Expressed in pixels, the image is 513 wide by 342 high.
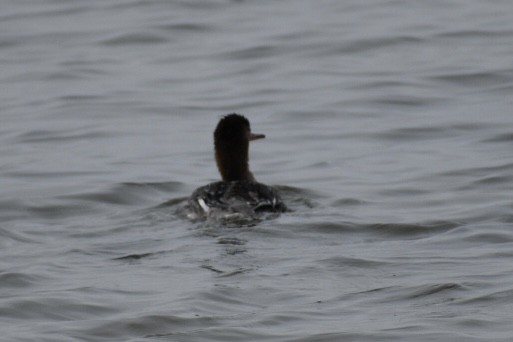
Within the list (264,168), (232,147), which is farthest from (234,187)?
(264,168)

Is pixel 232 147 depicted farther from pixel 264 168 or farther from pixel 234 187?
pixel 264 168

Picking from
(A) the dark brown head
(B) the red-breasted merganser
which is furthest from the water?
(A) the dark brown head

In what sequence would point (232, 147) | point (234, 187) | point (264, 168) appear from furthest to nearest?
point (264, 168), point (232, 147), point (234, 187)

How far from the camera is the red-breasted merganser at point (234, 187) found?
10.8 metres

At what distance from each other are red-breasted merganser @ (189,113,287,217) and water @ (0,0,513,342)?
0.68 feet

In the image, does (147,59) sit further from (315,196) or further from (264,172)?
(315,196)

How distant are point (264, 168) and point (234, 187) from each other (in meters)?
2.16

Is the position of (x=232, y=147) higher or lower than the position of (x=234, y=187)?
higher

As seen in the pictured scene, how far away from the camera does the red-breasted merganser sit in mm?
10820

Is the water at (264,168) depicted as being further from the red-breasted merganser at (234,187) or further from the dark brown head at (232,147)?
the dark brown head at (232,147)

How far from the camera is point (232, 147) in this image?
1186 cm

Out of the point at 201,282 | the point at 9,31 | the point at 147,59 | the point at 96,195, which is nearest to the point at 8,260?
the point at 201,282

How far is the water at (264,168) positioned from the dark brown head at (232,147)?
1.35 ft

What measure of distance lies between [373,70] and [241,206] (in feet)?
22.9
